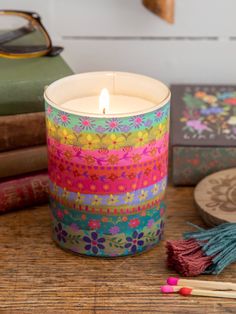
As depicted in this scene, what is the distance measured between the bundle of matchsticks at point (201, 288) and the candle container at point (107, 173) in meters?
0.06

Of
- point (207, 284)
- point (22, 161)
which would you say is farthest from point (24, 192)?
point (207, 284)

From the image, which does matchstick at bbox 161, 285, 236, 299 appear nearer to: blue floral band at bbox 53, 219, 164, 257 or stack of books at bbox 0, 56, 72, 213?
blue floral band at bbox 53, 219, 164, 257

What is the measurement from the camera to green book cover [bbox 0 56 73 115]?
711mm

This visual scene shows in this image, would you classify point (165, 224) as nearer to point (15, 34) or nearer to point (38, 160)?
point (38, 160)

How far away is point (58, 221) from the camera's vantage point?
659mm

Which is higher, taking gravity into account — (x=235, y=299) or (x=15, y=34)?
(x=15, y=34)

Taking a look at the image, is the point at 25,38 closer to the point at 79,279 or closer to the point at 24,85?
the point at 24,85

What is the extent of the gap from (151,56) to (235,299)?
1.42ft

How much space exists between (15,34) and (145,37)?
0.61 ft

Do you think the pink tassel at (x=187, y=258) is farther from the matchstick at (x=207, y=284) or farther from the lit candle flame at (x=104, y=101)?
the lit candle flame at (x=104, y=101)

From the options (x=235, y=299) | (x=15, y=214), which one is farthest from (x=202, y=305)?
(x=15, y=214)

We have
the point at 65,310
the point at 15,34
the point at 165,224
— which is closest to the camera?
the point at 65,310

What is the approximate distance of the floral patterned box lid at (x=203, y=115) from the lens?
771 millimetres

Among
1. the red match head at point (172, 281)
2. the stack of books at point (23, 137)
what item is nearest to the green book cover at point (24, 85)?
the stack of books at point (23, 137)
